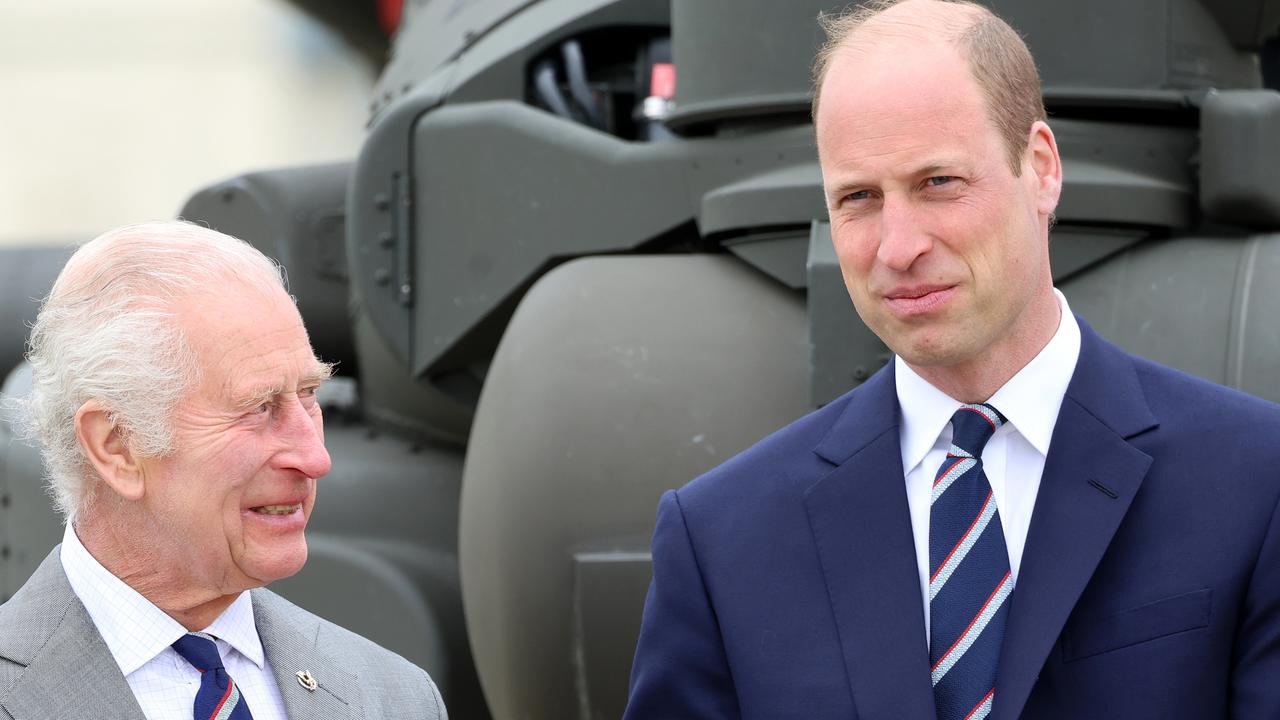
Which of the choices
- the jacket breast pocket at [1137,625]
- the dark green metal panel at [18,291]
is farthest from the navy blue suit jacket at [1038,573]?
the dark green metal panel at [18,291]

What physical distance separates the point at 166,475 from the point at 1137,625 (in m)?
1.09

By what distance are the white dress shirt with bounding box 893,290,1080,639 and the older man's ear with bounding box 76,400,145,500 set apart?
90 cm

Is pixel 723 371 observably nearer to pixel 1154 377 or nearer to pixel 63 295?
pixel 1154 377

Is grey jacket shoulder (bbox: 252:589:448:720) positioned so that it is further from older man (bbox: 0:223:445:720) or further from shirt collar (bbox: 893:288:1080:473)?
shirt collar (bbox: 893:288:1080:473)

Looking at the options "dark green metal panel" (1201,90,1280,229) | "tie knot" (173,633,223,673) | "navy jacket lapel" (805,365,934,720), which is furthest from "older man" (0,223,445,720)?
"dark green metal panel" (1201,90,1280,229)

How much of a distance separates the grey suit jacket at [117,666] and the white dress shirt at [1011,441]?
66 centimetres

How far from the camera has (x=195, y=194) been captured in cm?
579

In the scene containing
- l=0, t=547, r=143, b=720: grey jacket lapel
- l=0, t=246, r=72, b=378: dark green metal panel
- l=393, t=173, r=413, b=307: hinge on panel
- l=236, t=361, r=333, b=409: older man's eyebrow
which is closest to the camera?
l=0, t=547, r=143, b=720: grey jacket lapel

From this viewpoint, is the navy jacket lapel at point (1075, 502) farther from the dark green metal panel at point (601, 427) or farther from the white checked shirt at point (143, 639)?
the dark green metal panel at point (601, 427)

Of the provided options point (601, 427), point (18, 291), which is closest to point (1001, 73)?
point (601, 427)

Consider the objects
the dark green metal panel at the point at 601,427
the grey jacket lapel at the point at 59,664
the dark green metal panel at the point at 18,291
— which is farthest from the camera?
the dark green metal panel at the point at 18,291

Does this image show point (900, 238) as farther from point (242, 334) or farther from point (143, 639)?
point (143, 639)

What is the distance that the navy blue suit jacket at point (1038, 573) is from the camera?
197 centimetres

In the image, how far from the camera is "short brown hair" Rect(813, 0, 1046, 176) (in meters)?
2.08
